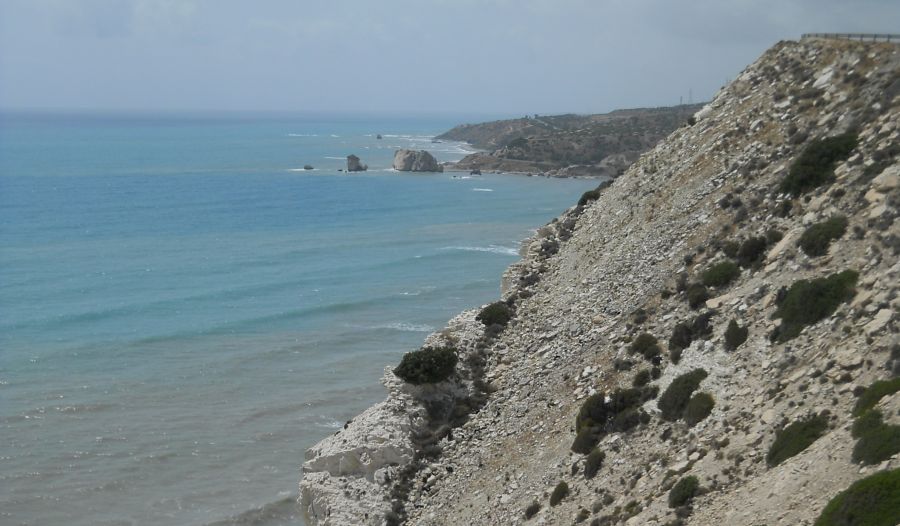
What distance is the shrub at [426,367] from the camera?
90.2 ft

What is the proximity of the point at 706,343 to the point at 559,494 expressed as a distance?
200 inches

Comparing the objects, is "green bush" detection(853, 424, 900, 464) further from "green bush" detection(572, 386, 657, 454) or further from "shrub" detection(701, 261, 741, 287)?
"shrub" detection(701, 261, 741, 287)

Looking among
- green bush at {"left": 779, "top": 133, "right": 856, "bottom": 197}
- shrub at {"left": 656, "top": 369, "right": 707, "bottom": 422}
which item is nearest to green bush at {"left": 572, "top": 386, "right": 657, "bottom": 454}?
shrub at {"left": 656, "top": 369, "right": 707, "bottom": 422}

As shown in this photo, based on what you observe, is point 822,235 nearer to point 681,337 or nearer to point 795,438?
point 681,337

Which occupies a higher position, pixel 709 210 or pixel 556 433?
pixel 709 210

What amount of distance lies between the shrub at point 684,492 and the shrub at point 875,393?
10.1 feet

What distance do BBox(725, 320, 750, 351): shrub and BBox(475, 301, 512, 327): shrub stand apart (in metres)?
11.8

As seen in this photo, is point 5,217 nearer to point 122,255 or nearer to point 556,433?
point 122,255

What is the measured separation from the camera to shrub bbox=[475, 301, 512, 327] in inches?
1214

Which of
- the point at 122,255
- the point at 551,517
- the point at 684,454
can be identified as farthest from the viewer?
the point at 122,255

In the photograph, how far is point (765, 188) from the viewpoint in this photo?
2528cm

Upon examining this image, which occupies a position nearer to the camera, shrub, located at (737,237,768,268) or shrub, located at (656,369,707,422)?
shrub, located at (656,369,707,422)

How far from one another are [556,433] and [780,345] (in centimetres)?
673

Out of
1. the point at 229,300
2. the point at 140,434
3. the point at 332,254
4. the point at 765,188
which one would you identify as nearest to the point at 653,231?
the point at 765,188
